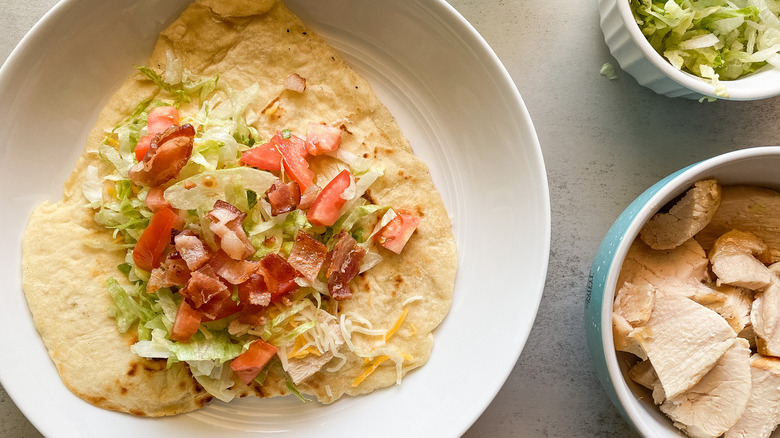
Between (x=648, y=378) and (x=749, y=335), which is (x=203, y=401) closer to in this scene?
(x=648, y=378)

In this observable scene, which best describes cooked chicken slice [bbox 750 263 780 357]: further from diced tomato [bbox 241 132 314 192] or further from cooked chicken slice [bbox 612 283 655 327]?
diced tomato [bbox 241 132 314 192]

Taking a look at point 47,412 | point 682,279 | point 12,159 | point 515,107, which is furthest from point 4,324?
point 682,279

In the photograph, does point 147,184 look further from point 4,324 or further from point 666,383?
point 666,383

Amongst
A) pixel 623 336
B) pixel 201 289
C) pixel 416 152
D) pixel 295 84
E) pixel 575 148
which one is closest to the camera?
pixel 201 289

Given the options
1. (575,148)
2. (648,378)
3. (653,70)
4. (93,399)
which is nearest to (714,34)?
(653,70)

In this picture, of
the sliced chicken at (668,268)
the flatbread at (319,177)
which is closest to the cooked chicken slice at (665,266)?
the sliced chicken at (668,268)

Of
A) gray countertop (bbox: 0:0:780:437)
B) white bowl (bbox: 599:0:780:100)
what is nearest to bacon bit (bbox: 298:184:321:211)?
gray countertop (bbox: 0:0:780:437)
